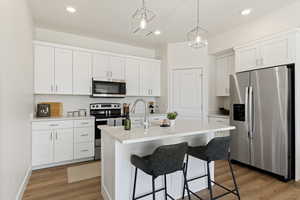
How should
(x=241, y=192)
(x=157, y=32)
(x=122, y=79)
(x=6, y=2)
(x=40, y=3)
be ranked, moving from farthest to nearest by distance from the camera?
(x=122, y=79)
(x=157, y=32)
(x=40, y=3)
(x=241, y=192)
(x=6, y=2)

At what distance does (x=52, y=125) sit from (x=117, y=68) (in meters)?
1.96

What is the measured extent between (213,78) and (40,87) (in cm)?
405

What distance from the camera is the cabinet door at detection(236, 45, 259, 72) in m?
3.11

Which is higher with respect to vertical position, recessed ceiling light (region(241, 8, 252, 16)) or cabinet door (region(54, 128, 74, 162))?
recessed ceiling light (region(241, 8, 252, 16))

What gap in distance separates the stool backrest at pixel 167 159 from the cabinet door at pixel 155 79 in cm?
315

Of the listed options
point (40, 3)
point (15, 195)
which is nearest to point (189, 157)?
point (15, 195)

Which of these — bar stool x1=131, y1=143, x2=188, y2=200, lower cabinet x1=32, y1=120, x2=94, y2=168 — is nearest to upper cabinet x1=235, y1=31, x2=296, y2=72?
bar stool x1=131, y1=143, x2=188, y2=200

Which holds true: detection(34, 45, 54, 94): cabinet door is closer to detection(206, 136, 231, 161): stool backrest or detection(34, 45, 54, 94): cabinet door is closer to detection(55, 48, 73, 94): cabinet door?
detection(55, 48, 73, 94): cabinet door

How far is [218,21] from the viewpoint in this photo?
333cm

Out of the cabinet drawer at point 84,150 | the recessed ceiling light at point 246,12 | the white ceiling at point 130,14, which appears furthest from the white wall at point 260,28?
the cabinet drawer at point 84,150

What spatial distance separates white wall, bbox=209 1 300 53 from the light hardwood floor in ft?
8.53

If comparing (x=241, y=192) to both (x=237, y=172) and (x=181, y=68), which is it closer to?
(x=237, y=172)

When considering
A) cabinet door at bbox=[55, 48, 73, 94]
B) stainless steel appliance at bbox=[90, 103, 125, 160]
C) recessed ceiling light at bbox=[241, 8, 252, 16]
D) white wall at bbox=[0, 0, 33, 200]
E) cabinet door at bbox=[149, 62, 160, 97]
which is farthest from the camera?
cabinet door at bbox=[149, 62, 160, 97]

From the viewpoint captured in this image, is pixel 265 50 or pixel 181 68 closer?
pixel 265 50
